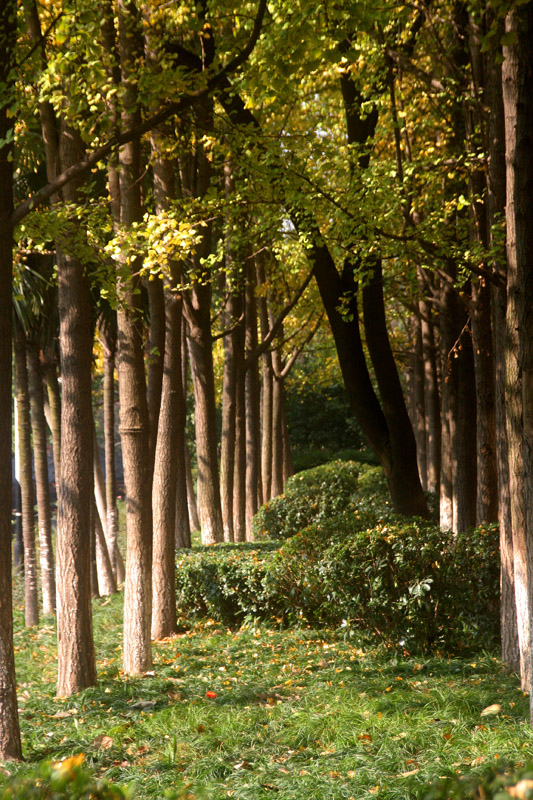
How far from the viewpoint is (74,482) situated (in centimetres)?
655

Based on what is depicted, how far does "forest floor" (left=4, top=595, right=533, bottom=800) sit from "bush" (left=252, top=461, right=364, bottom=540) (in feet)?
28.1

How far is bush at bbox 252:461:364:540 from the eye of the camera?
1672 centimetres

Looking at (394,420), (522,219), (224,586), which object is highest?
(522,219)

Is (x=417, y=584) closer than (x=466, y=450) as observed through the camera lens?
Yes

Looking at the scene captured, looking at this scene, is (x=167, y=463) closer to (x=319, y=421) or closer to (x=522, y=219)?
(x=522, y=219)

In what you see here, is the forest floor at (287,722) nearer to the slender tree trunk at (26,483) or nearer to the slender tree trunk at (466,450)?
the slender tree trunk at (466,450)

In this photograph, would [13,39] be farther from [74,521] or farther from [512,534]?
[512,534]

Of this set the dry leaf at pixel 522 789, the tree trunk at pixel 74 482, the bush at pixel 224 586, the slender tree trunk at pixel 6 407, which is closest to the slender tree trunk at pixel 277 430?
the bush at pixel 224 586

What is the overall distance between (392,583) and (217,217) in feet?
15.0

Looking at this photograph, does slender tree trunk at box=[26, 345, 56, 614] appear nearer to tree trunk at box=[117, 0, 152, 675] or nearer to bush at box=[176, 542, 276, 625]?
bush at box=[176, 542, 276, 625]

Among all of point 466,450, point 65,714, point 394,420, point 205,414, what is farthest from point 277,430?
point 65,714

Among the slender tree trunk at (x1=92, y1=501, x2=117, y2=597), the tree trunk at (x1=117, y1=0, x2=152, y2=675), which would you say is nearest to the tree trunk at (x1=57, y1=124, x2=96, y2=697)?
the tree trunk at (x1=117, y1=0, x2=152, y2=675)

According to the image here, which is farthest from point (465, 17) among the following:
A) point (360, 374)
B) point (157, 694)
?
point (157, 694)

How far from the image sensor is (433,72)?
10656mm
